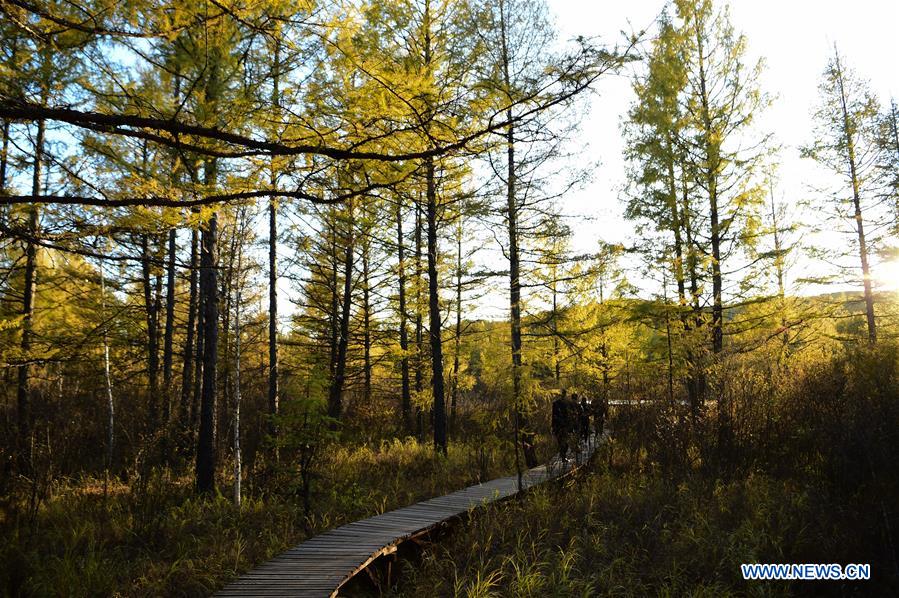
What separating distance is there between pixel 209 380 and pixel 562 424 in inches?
249

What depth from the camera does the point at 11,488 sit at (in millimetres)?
8000

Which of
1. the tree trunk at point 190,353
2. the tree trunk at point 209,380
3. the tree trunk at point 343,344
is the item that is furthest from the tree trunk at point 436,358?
the tree trunk at point 190,353

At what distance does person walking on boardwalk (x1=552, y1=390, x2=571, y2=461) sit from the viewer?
31.4 feet

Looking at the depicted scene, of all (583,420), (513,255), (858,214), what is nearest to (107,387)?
(513,255)

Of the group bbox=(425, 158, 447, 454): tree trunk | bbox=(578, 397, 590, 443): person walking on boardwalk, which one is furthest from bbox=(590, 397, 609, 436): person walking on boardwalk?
bbox=(425, 158, 447, 454): tree trunk

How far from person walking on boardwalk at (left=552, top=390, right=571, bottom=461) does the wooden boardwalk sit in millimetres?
1191

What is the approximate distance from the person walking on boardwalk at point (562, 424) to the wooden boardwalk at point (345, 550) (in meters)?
1.19

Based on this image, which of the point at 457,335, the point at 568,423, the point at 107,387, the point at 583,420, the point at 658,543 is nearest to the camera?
the point at 658,543

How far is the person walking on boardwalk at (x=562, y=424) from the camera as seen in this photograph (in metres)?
9.56

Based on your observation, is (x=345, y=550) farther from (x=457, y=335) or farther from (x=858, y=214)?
(x=858, y=214)

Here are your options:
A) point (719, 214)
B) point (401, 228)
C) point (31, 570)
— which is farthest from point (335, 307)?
point (719, 214)

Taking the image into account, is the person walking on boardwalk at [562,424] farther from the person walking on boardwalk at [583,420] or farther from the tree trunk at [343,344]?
the tree trunk at [343,344]

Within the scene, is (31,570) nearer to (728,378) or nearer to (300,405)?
(300,405)

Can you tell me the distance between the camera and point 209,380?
27.6 ft
